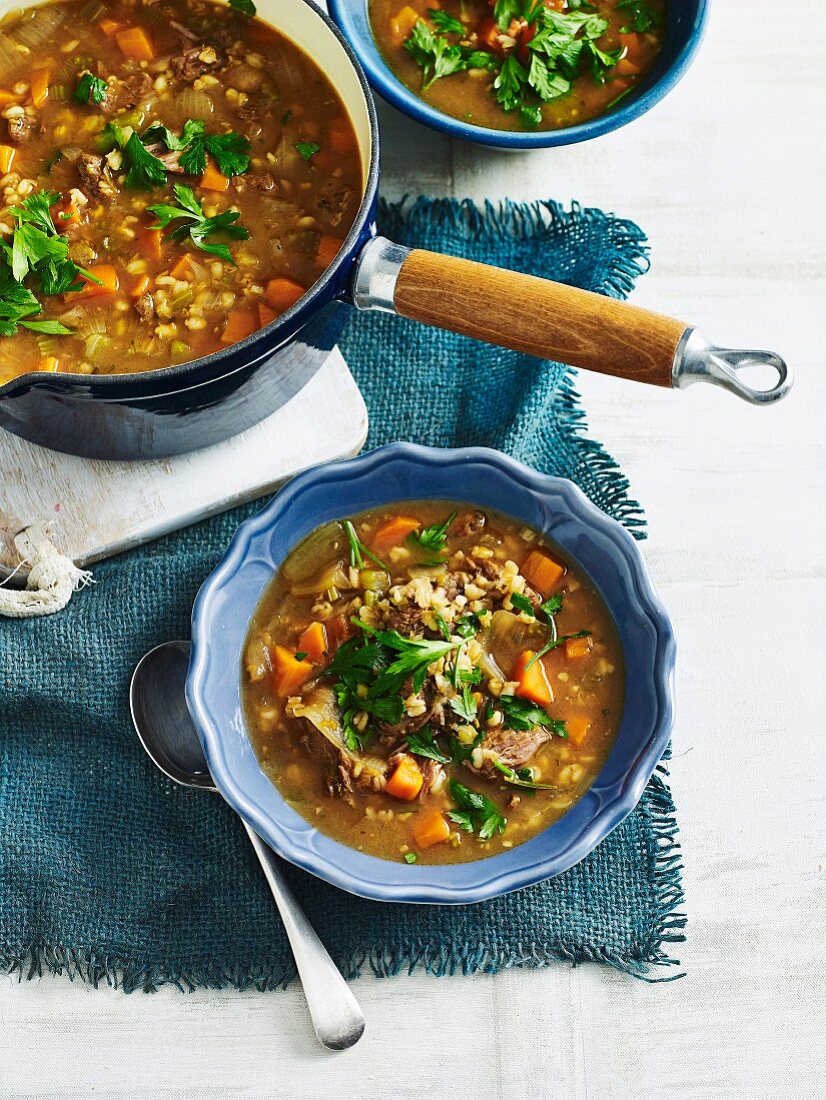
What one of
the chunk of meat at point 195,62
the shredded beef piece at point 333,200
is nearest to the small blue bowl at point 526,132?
the chunk of meat at point 195,62

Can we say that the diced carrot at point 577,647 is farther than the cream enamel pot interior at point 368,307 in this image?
Yes

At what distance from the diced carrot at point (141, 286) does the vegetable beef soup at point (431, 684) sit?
0.86 metres

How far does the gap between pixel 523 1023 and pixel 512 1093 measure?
19 centimetres

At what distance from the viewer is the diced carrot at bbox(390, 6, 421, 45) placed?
4059 mm

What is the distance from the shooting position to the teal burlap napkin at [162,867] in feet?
11.6

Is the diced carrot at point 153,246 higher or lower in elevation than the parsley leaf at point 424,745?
higher

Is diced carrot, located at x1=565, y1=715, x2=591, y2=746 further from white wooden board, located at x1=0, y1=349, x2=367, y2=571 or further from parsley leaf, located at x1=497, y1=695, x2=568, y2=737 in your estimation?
white wooden board, located at x1=0, y1=349, x2=367, y2=571

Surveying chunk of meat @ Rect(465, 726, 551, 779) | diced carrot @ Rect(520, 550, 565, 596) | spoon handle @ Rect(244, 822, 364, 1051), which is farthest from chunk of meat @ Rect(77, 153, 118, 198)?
spoon handle @ Rect(244, 822, 364, 1051)

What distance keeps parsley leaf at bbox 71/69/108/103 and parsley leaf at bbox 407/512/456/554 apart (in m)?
1.49

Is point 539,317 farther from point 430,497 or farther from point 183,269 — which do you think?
point 183,269

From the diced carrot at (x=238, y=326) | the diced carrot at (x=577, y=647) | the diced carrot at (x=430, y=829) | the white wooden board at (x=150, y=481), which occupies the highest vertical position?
the diced carrot at (x=238, y=326)

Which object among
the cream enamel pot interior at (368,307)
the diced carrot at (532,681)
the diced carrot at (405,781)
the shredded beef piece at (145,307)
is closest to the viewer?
the cream enamel pot interior at (368,307)

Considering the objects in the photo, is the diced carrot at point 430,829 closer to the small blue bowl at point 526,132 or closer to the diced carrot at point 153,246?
the diced carrot at point 153,246

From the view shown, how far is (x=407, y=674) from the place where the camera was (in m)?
3.39
